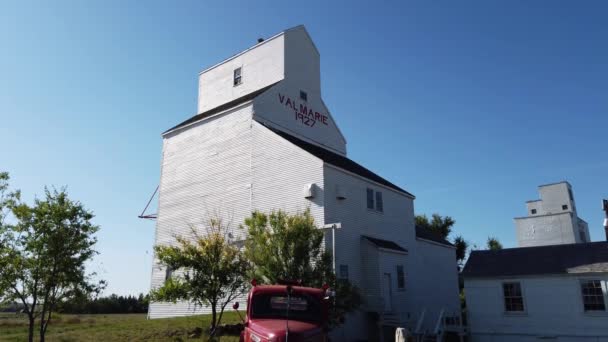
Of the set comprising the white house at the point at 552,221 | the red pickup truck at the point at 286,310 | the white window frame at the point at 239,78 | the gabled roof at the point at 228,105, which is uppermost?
the white window frame at the point at 239,78

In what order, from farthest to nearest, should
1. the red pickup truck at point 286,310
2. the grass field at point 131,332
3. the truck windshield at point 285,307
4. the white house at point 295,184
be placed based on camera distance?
the white house at point 295,184 < the grass field at point 131,332 < the truck windshield at point 285,307 < the red pickup truck at point 286,310

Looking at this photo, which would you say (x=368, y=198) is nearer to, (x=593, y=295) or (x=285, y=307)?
(x=593, y=295)

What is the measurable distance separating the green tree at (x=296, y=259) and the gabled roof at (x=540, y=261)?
881 centimetres

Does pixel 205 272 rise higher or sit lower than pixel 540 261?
lower

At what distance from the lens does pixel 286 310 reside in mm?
11266

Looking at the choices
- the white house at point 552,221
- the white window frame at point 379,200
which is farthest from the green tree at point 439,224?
the white window frame at point 379,200

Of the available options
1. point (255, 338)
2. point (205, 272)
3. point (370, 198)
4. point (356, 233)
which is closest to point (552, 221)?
point (370, 198)

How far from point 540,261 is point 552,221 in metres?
35.7

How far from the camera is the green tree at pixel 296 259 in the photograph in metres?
17.7

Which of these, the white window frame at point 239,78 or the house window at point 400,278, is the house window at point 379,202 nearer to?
the house window at point 400,278

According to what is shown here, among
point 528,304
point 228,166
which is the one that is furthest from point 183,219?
point 528,304

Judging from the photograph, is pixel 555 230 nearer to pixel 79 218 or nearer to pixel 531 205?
pixel 531 205

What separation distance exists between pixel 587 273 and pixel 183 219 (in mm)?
22064

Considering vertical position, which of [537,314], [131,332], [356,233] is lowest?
[131,332]
